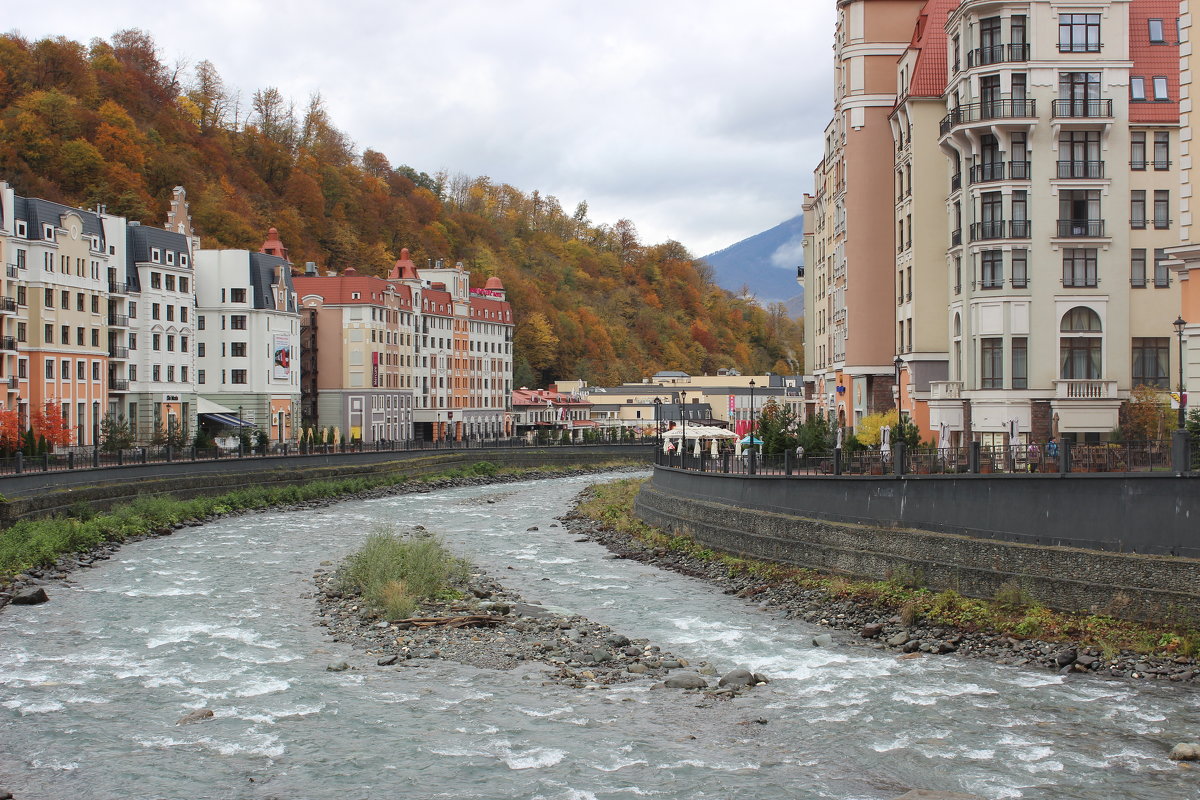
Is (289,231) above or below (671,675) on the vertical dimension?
above

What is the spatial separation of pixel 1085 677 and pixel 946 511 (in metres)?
8.30

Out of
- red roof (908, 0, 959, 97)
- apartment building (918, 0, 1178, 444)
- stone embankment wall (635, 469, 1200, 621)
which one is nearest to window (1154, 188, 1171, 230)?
apartment building (918, 0, 1178, 444)

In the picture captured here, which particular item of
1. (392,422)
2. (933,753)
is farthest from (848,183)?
(392,422)

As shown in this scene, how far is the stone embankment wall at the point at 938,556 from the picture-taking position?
2608cm

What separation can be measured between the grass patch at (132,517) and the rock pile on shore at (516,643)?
12.0m

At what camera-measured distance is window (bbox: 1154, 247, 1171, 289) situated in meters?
43.7

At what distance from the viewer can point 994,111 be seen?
44.1m

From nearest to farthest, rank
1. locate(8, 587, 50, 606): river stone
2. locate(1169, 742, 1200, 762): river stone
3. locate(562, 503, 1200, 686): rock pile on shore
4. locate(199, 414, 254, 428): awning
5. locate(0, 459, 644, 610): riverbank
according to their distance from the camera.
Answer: locate(1169, 742, 1200, 762): river stone → locate(562, 503, 1200, 686): rock pile on shore → locate(8, 587, 50, 606): river stone → locate(0, 459, 644, 610): riverbank → locate(199, 414, 254, 428): awning

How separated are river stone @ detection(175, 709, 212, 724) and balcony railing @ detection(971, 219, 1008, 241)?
3193 centimetres

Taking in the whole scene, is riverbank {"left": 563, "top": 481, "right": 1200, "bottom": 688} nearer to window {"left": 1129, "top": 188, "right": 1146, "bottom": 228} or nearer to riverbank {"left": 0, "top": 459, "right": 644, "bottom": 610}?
window {"left": 1129, "top": 188, "right": 1146, "bottom": 228}

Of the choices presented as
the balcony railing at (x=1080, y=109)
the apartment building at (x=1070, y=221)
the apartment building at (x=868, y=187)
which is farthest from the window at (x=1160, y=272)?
the apartment building at (x=868, y=187)

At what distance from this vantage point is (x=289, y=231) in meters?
132

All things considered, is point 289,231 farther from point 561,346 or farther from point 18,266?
point 18,266

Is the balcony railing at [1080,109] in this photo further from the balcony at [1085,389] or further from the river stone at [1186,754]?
the river stone at [1186,754]
